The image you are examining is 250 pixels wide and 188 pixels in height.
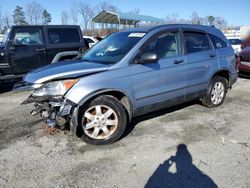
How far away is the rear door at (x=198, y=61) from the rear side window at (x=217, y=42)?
0.50 ft

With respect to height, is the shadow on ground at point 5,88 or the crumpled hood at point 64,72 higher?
the crumpled hood at point 64,72

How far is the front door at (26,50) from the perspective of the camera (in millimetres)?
8206

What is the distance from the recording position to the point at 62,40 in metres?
9.09

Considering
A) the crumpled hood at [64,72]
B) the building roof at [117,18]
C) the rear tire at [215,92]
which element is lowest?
the rear tire at [215,92]

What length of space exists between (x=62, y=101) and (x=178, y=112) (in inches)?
111

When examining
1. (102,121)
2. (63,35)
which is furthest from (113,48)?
(63,35)

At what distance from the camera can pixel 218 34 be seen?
6.02 m

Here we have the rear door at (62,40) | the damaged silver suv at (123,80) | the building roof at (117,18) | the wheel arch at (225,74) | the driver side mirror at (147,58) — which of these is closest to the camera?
the damaged silver suv at (123,80)

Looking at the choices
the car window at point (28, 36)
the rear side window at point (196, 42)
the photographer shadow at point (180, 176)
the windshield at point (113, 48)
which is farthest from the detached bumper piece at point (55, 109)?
the car window at point (28, 36)

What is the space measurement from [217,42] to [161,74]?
2017 millimetres

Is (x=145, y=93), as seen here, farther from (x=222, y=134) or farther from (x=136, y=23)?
(x=136, y=23)

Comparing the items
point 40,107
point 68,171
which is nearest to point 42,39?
point 40,107

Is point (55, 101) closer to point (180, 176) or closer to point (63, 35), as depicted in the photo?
point (180, 176)

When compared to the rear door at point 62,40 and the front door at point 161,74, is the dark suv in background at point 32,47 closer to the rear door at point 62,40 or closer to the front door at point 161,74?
the rear door at point 62,40
